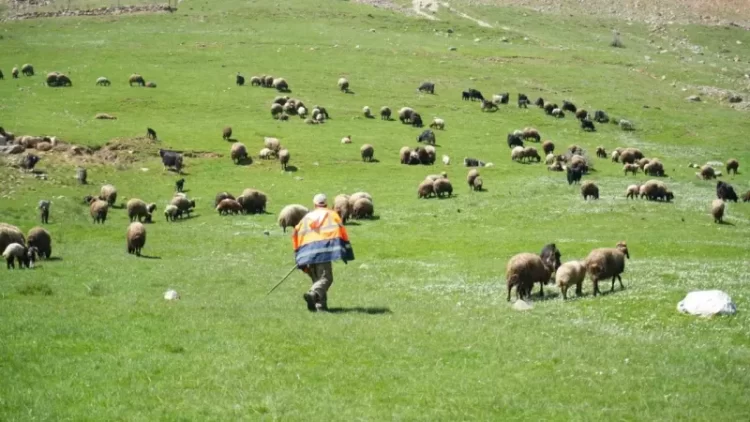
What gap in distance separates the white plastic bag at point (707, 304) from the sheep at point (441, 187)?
101 feet

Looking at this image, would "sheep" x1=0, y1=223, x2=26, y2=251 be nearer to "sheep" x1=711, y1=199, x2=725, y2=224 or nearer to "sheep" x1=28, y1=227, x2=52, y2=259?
"sheep" x1=28, y1=227, x2=52, y2=259

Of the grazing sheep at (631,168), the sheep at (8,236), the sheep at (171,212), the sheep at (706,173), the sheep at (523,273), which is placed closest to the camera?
the sheep at (523,273)

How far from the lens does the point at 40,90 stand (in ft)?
247

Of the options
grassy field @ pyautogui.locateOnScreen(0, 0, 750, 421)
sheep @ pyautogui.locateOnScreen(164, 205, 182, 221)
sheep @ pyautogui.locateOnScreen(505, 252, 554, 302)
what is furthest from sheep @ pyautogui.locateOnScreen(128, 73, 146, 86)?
sheep @ pyautogui.locateOnScreen(505, 252, 554, 302)

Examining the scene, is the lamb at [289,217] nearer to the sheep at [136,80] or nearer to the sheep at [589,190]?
the sheep at [589,190]

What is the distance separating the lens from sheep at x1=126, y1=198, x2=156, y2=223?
43.5 m

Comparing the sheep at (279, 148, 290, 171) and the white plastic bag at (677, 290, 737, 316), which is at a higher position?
the white plastic bag at (677, 290, 737, 316)

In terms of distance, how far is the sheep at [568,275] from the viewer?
2263 centimetres

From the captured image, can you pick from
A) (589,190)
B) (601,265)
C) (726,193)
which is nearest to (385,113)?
(589,190)

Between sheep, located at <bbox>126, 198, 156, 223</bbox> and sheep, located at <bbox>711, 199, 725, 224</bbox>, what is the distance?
97.8 feet

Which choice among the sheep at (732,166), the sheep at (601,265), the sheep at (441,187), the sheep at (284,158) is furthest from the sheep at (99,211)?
the sheep at (732,166)

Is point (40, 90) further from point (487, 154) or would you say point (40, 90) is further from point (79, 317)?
point (79, 317)

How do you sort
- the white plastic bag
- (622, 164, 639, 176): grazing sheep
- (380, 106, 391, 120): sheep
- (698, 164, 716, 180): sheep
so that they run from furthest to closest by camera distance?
1. (380, 106, 391, 120): sheep
2. (622, 164, 639, 176): grazing sheep
3. (698, 164, 716, 180): sheep
4. the white plastic bag

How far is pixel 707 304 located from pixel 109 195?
122 ft
